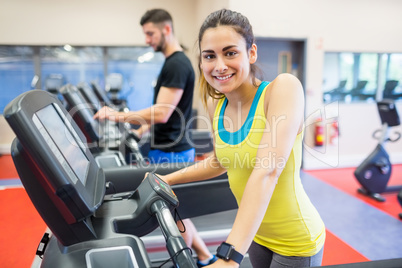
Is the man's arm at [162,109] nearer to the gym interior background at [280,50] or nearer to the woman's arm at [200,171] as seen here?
the woman's arm at [200,171]

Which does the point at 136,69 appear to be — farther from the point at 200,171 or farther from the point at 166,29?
Result: the point at 200,171

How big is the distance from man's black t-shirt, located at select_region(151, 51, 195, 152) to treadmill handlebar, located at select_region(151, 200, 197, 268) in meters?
1.35

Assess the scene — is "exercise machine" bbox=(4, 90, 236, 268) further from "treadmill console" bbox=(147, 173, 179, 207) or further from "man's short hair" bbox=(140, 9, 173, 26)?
"man's short hair" bbox=(140, 9, 173, 26)

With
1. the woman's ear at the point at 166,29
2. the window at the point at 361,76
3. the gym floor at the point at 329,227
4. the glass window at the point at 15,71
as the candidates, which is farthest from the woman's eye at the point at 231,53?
the glass window at the point at 15,71

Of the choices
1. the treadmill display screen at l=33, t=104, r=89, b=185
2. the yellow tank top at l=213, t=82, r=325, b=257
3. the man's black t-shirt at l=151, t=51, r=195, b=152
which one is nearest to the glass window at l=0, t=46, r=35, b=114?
the man's black t-shirt at l=151, t=51, r=195, b=152

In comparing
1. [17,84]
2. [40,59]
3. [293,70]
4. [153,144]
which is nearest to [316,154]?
[293,70]

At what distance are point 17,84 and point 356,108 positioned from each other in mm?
6679

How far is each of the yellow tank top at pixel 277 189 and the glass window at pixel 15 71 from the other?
259 inches

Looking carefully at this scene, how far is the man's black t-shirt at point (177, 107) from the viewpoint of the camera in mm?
2201

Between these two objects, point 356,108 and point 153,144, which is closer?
point 153,144

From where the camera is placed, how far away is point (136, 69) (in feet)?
24.1

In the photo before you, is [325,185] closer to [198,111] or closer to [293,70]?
[293,70]

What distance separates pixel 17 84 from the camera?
697 centimetres

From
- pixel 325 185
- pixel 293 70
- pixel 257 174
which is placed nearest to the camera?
pixel 257 174
